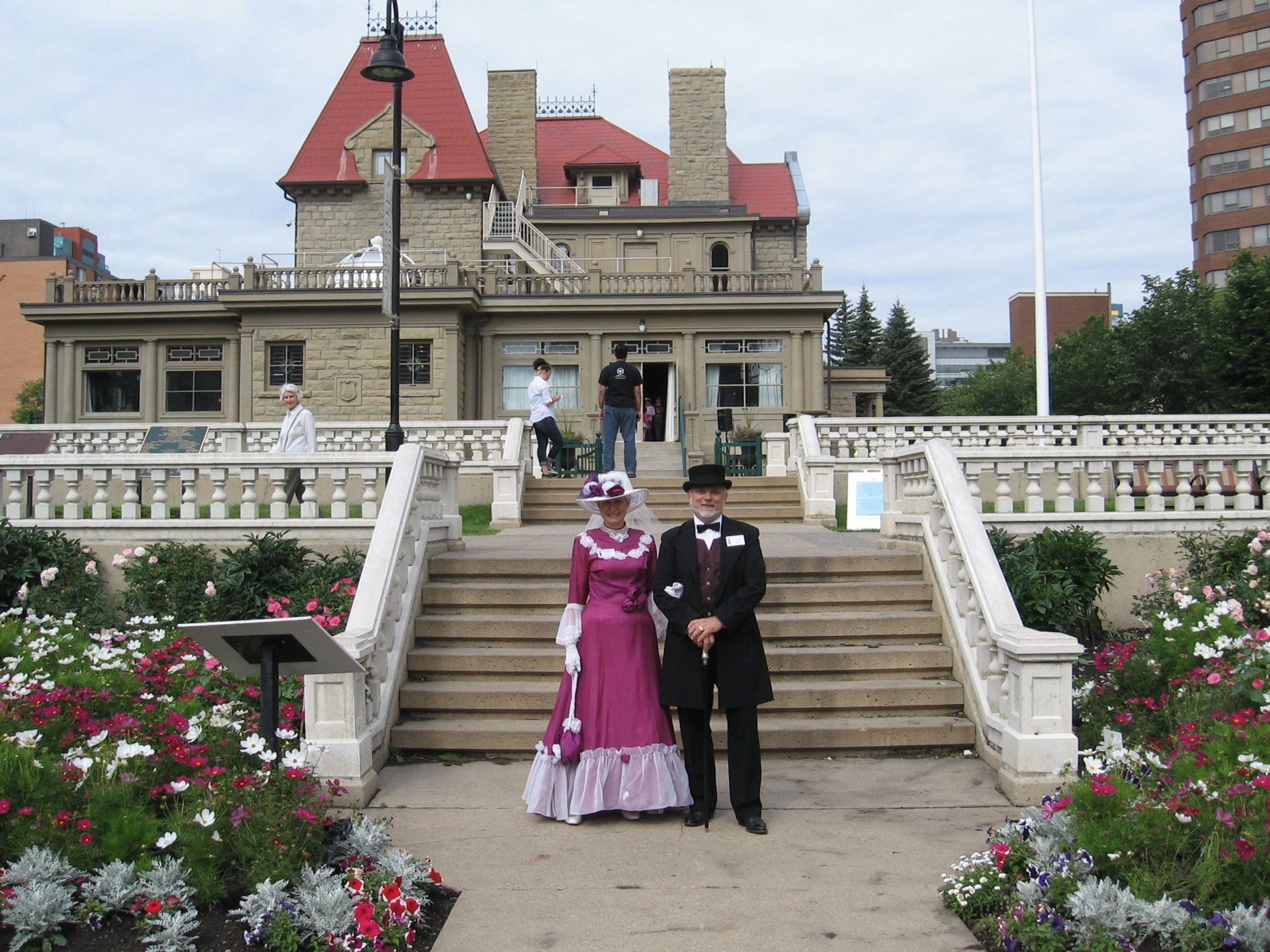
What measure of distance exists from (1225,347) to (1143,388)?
1053 cm

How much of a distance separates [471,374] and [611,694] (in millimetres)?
26634

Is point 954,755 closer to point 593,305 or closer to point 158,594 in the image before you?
point 158,594

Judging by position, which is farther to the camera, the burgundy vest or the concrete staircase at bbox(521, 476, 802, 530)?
the concrete staircase at bbox(521, 476, 802, 530)

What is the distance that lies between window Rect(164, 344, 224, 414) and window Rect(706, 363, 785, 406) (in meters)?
14.7

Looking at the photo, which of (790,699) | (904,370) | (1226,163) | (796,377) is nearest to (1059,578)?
(790,699)

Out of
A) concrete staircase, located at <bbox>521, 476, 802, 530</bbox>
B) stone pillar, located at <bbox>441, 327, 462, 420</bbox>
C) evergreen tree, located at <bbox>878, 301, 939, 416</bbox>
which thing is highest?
evergreen tree, located at <bbox>878, 301, 939, 416</bbox>

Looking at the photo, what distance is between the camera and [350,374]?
102 ft

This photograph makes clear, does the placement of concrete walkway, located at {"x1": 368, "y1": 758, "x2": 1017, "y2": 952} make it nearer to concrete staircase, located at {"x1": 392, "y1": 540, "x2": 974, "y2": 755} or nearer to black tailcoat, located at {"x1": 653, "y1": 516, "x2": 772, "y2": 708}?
concrete staircase, located at {"x1": 392, "y1": 540, "x2": 974, "y2": 755}

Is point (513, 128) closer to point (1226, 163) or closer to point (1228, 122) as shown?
point (1228, 122)

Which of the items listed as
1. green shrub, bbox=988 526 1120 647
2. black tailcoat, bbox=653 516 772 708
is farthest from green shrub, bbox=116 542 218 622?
green shrub, bbox=988 526 1120 647

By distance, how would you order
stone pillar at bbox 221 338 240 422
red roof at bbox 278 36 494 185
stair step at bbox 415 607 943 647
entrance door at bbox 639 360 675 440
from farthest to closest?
red roof at bbox 278 36 494 185, entrance door at bbox 639 360 675 440, stone pillar at bbox 221 338 240 422, stair step at bbox 415 607 943 647

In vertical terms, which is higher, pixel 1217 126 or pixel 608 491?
pixel 1217 126

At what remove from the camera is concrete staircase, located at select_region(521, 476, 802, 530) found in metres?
16.0

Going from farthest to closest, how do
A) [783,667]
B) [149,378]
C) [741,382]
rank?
1. [149,378]
2. [741,382]
3. [783,667]
